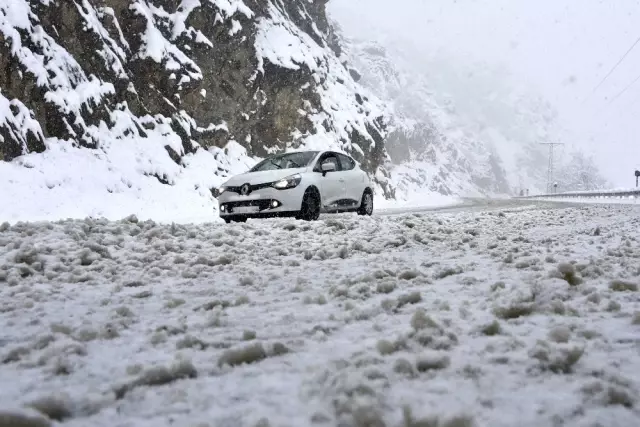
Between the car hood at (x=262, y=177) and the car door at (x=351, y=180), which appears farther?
the car door at (x=351, y=180)

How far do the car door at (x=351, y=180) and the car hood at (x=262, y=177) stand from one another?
1.57 metres

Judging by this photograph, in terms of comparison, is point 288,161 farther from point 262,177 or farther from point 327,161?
point 262,177

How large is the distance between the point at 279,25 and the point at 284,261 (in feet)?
80.0

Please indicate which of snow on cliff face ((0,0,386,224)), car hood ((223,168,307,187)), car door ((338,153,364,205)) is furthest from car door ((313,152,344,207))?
snow on cliff face ((0,0,386,224))

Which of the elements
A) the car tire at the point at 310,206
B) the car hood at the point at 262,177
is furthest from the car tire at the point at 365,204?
the car hood at the point at 262,177

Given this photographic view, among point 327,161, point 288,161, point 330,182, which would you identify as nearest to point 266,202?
point 288,161

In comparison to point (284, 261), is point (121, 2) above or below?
above

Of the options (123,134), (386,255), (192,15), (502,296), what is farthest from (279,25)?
(502,296)

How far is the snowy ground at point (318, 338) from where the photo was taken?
1.81 metres

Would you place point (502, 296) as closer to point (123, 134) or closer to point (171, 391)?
point (171, 391)

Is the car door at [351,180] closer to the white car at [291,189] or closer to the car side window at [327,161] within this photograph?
the white car at [291,189]

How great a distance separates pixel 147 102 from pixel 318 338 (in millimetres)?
18866

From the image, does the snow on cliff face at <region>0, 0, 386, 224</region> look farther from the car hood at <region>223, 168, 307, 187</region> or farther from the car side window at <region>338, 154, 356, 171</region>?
the car side window at <region>338, 154, 356, 171</region>

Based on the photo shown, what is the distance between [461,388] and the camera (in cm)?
195
